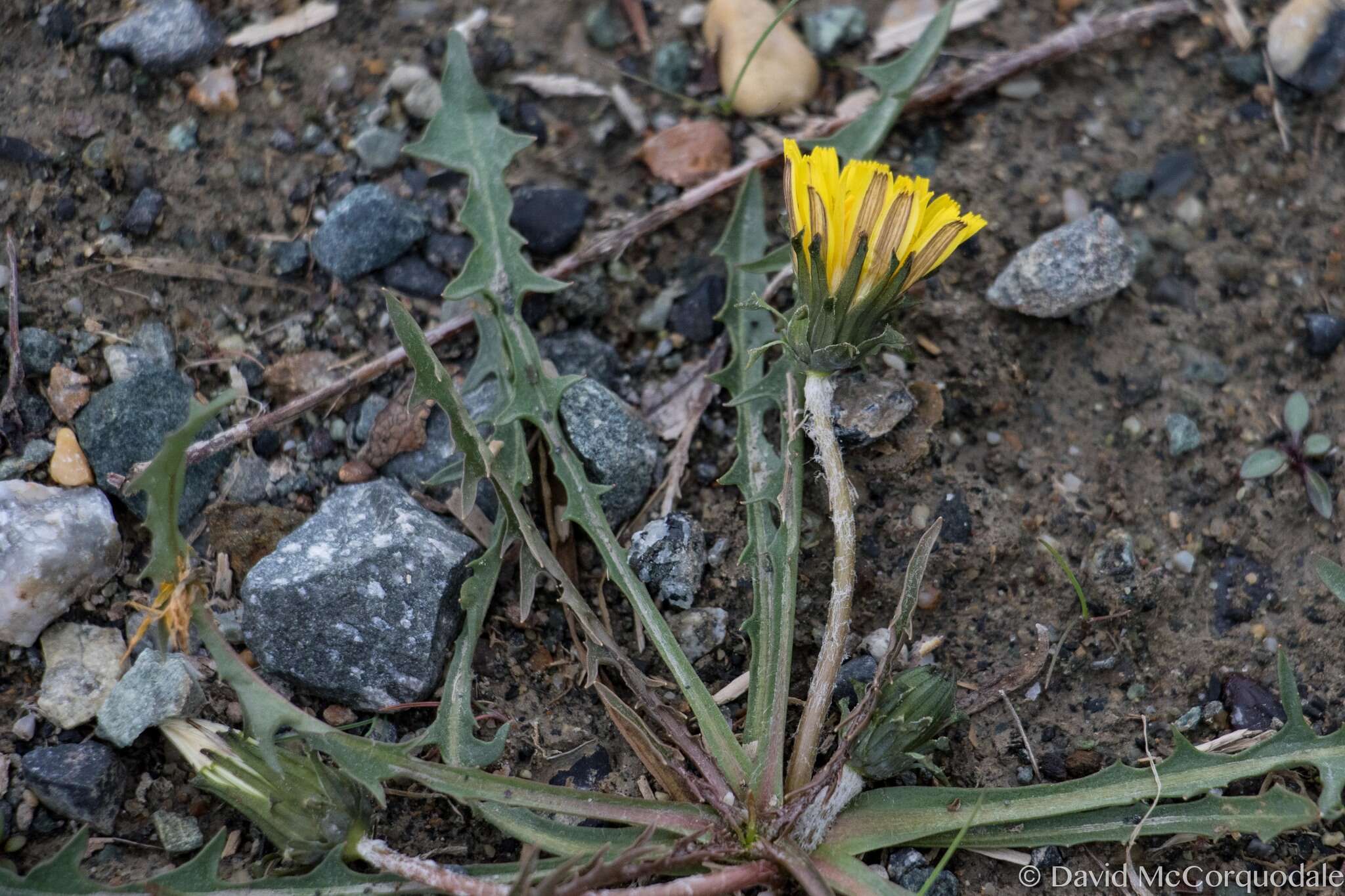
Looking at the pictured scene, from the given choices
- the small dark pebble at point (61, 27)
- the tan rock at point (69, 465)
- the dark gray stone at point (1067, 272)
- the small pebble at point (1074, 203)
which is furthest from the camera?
the small pebble at point (1074, 203)

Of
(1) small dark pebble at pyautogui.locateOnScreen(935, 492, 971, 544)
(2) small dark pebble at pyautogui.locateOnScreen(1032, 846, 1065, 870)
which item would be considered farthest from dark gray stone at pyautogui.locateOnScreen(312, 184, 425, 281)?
(2) small dark pebble at pyautogui.locateOnScreen(1032, 846, 1065, 870)

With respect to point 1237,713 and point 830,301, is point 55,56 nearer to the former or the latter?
point 830,301

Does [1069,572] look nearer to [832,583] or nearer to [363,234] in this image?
[832,583]

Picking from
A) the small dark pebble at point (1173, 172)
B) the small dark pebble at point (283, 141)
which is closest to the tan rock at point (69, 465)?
the small dark pebble at point (283, 141)

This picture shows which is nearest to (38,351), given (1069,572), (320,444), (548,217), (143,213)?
(143,213)

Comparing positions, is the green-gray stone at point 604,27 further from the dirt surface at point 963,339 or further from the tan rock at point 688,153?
the tan rock at point 688,153

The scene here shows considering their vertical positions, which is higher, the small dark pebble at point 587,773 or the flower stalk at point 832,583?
the flower stalk at point 832,583

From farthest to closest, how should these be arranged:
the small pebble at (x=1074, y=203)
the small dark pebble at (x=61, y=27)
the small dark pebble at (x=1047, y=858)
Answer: the small pebble at (x=1074, y=203) → the small dark pebble at (x=61, y=27) → the small dark pebble at (x=1047, y=858)
